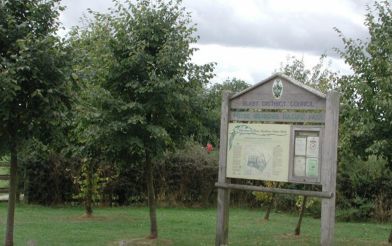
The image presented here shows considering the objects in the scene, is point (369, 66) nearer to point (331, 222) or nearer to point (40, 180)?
point (331, 222)

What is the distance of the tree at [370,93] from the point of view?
35.3 feet

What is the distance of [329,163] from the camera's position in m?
8.60

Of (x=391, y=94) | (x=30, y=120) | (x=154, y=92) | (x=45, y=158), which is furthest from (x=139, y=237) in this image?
(x=45, y=158)

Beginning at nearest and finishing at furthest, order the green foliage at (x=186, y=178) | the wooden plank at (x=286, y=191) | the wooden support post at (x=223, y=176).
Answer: the wooden plank at (x=286, y=191), the wooden support post at (x=223, y=176), the green foliage at (x=186, y=178)

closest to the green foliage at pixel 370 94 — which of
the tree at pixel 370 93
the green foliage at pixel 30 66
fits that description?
the tree at pixel 370 93

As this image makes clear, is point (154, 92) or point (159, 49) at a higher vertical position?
point (159, 49)

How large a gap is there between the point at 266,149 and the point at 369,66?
352cm

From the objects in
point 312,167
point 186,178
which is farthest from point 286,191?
point 186,178

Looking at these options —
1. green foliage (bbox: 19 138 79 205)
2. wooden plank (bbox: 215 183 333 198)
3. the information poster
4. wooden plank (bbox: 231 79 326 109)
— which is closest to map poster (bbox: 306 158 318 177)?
the information poster

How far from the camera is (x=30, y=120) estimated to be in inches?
335

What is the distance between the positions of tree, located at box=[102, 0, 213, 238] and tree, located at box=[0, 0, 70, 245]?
2.44m

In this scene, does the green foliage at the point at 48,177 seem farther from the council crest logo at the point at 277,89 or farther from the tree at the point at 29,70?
the council crest logo at the point at 277,89

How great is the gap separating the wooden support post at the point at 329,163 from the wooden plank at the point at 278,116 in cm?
20

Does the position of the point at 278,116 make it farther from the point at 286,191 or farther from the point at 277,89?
the point at 286,191
